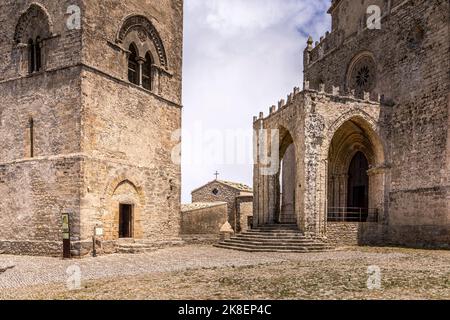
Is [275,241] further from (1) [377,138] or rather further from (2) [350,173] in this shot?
(2) [350,173]

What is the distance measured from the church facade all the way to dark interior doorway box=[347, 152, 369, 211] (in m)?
0.05

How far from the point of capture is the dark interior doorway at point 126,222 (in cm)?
1609

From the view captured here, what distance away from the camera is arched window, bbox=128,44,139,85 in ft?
55.6

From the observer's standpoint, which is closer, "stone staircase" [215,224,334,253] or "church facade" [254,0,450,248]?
"stone staircase" [215,224,334,253]

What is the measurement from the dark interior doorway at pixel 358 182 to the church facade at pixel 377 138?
0.17 ft

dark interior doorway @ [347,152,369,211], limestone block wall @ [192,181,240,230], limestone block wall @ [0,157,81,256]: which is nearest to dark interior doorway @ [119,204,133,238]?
limestone block wall @ [0,157,81,256]

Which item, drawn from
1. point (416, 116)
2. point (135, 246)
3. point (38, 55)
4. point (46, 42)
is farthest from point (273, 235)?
point (38, 55)

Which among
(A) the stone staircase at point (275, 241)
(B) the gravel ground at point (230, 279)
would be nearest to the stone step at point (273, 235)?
(A) the stone staircase at point (275, 241)

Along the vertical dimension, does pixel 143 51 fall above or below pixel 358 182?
above

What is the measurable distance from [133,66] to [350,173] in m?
12.1

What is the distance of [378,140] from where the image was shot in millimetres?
17875

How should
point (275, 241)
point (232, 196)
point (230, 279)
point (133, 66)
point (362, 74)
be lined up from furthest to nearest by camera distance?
point (232, 196) < point (362, 74) < point (133, 66) < point (275, 241) < point (230, 279)

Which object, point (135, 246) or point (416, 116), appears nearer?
point (135, 246)

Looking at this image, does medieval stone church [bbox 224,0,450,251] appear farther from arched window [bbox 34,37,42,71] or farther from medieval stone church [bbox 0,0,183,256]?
arched window [bbox 34,37,42,71]
